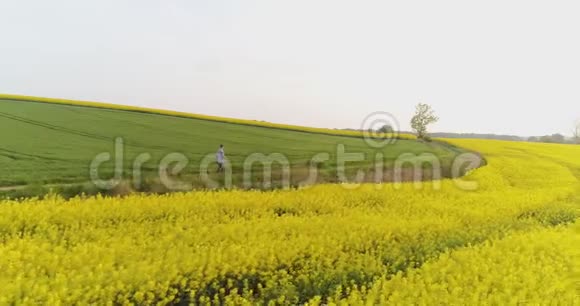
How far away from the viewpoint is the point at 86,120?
95.1ft

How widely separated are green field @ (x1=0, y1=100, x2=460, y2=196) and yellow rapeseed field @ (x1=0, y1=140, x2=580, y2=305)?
16.3 ft

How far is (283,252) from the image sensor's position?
Result: 23.7 ft

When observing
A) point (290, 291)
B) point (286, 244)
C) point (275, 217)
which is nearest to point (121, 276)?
point (290, 291)

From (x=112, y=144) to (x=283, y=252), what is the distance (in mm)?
18451

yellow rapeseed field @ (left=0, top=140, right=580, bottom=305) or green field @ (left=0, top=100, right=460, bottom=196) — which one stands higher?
green field @ (left=0, top=100, right=460, bottom=196)

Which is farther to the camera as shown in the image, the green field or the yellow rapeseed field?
the green field

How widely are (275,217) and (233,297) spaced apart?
4.33m

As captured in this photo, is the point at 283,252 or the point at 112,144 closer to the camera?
the point at 283,252

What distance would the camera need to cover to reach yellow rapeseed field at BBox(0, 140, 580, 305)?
5504 mm

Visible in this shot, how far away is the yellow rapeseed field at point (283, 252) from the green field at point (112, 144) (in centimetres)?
497

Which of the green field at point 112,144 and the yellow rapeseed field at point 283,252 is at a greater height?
the green field at point 112,144

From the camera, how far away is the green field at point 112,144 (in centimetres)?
1512

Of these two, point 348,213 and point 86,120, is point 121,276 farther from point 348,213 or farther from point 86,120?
point 86,120

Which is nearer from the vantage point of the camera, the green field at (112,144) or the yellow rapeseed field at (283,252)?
the yellow rapeseed field at (283,252)
